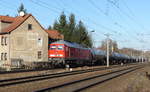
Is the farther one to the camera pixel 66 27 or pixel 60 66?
pixel 66 27

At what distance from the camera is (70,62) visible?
4134 centimetres

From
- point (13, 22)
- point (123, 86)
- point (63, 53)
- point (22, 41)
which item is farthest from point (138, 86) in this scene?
point (13, 22)

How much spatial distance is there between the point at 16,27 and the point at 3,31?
283 cm

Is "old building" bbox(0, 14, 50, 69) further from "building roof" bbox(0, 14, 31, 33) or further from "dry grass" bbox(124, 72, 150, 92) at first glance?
"dry grass" bbox(124, 72, 150, 92)

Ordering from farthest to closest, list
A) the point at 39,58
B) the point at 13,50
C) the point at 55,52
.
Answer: the point at 39,58, the point at 13,50, the point at 55,52

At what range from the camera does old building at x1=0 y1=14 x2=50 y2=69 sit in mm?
47513

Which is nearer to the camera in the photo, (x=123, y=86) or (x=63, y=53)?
(x=123, y=86)

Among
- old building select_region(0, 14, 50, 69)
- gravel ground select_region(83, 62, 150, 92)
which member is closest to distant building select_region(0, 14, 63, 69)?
old building select_region(0, 14, 50, 69)

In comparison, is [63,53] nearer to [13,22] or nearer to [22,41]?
[22,41]

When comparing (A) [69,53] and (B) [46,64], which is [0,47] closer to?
(B) [46,64]

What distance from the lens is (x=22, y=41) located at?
50031mm

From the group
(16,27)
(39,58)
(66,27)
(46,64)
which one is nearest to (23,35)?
(16,27)

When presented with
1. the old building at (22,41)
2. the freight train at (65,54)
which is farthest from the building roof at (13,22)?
the freight train at (65,54)

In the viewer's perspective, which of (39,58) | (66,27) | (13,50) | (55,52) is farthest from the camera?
(66,27)
